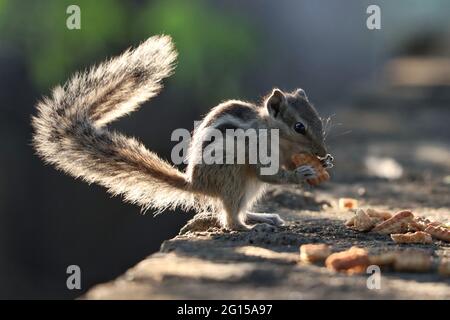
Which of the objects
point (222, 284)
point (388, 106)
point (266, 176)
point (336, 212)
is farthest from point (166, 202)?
point (388, 106)

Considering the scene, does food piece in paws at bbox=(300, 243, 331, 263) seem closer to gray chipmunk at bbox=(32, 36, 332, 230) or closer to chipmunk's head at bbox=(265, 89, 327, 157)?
gray chipmunk at bbox=(32, 36, 332, 230)

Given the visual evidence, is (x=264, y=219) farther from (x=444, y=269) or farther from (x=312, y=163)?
(x=444, y=269)

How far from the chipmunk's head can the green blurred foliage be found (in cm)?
1014

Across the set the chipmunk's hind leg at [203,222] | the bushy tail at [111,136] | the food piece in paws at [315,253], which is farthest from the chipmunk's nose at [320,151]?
the food piece in paws at [315,253]

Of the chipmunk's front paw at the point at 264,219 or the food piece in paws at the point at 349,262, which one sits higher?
the chipmunk's front paw at the point at 264,219

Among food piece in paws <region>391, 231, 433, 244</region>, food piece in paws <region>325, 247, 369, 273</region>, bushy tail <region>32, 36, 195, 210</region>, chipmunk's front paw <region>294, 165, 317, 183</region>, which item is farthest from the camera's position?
bushy tail <region>32, 36, 195, 210</region>

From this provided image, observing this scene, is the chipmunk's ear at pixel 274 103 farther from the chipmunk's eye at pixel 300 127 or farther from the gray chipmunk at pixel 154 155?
the chipmunk's eye at pixel 300 127

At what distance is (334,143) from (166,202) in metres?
7.83

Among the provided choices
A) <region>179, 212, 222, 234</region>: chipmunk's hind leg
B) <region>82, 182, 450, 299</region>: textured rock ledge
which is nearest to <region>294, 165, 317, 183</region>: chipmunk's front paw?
<region>82, 182, 450, 299</region>: textured rock ledge

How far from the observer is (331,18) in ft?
77.4

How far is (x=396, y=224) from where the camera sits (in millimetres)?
6316

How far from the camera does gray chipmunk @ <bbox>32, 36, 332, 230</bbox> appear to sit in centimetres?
646

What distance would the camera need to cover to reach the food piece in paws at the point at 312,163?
663cm
